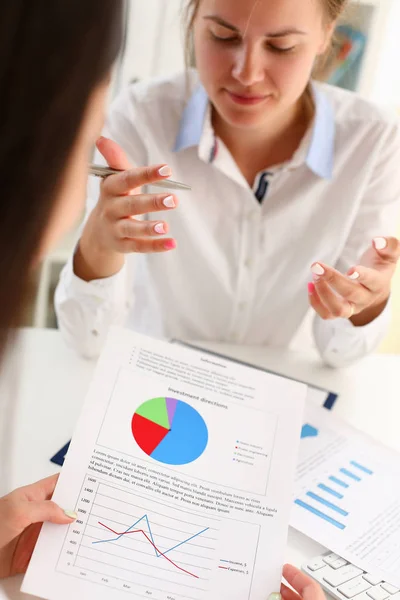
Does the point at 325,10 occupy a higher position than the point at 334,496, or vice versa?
the point at 325,10

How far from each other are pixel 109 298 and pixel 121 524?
1.32 feet

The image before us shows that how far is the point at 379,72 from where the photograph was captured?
1.63m

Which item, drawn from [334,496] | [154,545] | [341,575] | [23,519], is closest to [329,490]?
[334,496]

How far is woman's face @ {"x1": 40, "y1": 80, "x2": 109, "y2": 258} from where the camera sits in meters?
0.41

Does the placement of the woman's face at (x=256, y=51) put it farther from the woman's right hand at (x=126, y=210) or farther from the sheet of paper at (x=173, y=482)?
the sheet of paper at (x=173, y=482)

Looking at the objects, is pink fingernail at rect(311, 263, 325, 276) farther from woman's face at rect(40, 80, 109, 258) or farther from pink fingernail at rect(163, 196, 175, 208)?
woman's face at rect(40, 80, 109, 258)

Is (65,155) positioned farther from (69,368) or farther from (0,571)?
(69,368)

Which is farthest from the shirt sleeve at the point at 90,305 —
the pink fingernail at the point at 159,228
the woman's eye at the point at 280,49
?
the woman's eye at the point at 280,49

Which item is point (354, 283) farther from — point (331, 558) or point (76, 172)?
point (76, 172)

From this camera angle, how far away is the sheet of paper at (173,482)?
55cm

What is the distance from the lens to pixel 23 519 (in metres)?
0.54

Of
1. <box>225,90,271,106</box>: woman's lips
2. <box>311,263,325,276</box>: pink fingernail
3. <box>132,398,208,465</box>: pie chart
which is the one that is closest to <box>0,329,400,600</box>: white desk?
<box>132,398,208,465</box>: pie chart

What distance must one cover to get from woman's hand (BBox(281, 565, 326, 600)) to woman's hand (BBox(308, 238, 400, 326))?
0.32m

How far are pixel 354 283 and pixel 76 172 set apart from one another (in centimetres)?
45
